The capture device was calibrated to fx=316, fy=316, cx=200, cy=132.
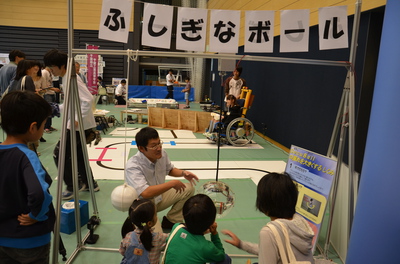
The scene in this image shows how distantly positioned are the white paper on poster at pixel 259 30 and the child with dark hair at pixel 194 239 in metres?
1.38

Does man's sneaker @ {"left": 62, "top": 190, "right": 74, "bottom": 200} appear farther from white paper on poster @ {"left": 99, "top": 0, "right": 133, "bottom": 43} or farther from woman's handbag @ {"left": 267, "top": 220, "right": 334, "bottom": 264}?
woman's handbag @ {"left": 267, "top": 220, "right": 334, "bottom": 264}

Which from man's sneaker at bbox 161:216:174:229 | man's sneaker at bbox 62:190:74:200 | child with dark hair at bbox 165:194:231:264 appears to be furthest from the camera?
man's sneaker at bbox 62:190:74:200

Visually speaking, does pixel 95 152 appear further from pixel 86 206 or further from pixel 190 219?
pixel 190 219

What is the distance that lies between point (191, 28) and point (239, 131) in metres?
3.85

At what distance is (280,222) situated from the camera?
129 cm

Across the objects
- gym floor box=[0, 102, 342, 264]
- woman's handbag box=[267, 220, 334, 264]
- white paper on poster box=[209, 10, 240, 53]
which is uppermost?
white paper on poster box=[209, 10, 240, 53]

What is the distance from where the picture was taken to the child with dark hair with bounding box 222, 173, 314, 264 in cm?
127

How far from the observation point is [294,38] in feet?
8.02

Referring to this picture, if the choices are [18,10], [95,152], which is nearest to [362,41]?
[95,152]

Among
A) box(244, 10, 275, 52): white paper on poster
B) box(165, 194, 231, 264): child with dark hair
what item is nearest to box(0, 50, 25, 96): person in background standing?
box(244, 10, 275, 52): white paper on poster

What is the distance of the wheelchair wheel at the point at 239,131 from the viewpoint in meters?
6.08

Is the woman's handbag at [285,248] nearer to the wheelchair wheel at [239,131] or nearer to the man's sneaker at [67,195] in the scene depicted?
the man's sneaker at [67,195]

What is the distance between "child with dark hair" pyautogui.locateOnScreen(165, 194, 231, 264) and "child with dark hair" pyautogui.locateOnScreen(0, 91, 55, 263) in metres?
0.63

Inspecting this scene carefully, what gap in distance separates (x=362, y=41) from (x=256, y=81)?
13.8ft
